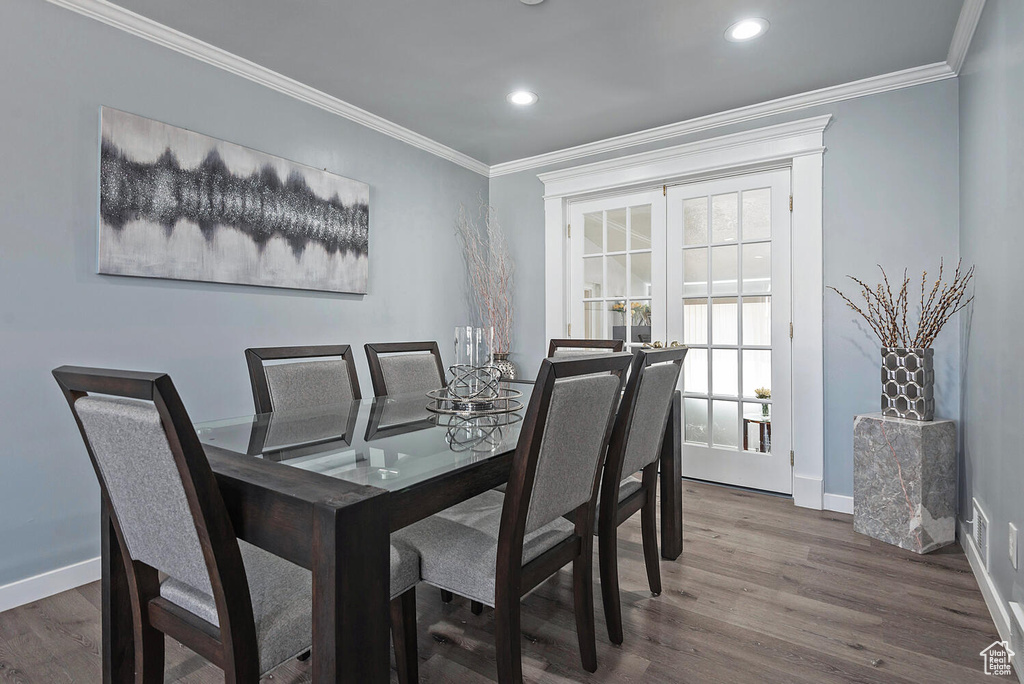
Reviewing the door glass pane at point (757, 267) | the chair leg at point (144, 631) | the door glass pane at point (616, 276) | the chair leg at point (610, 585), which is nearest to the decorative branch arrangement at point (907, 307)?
the door glass pane at point (757, 267)

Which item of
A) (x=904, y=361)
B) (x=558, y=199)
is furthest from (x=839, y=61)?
(x=558, y=199)

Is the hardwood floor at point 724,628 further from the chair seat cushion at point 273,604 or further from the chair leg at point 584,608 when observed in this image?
the chair seat cushion at point 273,604

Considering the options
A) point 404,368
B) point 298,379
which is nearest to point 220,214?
point 298,379

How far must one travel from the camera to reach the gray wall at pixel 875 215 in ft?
9.14

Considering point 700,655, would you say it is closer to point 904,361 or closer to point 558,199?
point 904,361

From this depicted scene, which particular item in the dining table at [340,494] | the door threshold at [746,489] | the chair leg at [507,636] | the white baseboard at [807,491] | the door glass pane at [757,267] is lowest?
the door threshold at [746,489]

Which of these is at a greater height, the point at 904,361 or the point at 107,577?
the point at 904,361

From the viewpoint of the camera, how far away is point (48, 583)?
6.97ft

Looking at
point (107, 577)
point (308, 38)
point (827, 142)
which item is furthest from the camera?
point (827, 142)

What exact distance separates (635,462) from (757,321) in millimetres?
1936

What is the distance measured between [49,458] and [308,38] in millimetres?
2149

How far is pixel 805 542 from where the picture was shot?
263 cm

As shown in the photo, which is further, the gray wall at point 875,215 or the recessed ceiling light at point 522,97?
the recessed ceiling light at point 522,97

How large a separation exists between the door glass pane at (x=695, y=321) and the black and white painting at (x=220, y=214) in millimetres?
2183
